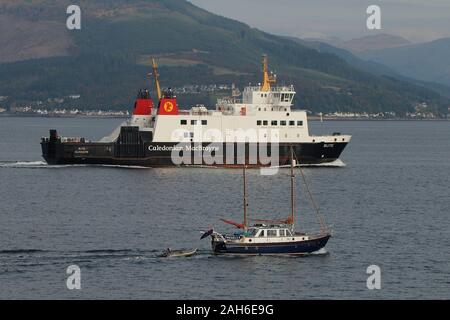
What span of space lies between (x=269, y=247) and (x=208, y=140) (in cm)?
3886

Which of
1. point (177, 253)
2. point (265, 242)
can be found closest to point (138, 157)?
point (177, 253)

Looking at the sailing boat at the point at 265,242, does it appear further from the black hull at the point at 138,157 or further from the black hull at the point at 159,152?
the black hull at the point at 138,157

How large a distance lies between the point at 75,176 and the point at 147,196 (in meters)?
13.9

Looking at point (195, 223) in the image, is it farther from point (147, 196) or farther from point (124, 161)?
point (124, 161)

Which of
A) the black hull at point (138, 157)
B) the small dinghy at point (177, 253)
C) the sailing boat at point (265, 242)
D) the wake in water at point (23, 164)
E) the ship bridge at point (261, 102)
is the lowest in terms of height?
the small dinghy at point (177, 253)

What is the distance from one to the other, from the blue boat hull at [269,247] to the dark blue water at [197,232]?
484mm

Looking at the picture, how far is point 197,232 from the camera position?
5434 cm

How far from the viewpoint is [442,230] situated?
5662 cm

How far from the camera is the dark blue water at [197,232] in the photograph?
42.2m

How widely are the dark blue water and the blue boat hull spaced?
0.48 m

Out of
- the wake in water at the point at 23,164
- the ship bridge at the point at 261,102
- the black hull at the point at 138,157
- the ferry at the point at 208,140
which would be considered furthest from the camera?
the wake in water at the point at 23,164

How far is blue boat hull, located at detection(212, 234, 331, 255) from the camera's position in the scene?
47719mm

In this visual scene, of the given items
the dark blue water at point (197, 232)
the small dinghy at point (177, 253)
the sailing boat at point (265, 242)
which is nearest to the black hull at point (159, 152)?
the dark blue water at point (197, 232)
